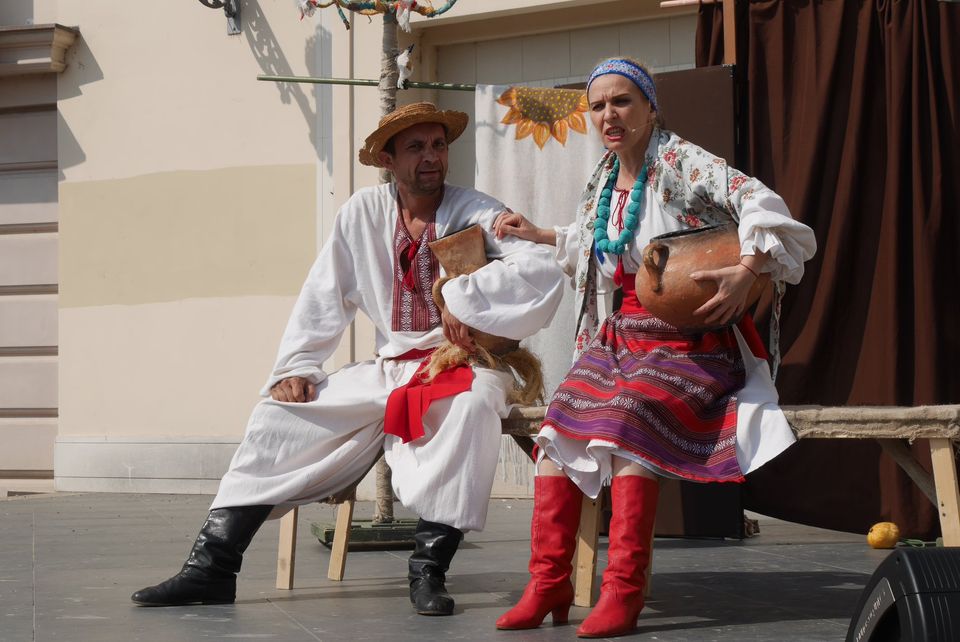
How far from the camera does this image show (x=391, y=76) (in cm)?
517

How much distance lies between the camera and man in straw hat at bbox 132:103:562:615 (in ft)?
12.1

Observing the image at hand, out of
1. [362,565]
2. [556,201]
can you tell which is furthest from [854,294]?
[362,565]

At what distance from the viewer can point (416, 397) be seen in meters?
3.81

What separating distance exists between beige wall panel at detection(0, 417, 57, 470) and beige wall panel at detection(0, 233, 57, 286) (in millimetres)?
907

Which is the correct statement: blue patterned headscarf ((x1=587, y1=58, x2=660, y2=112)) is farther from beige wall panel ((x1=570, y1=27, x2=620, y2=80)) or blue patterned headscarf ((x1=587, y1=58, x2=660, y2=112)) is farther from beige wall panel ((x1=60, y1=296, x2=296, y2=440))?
beige wall panel ((x1=60, y1=296, x2=296, y2=440))

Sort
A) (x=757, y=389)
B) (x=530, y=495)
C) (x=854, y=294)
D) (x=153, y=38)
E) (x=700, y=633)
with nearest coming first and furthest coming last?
(x=700, y=633)
(x=757, y=389)
(x=854, y=294)
(x=530, y=495)
(x=153, y=38)

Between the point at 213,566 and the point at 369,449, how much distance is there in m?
0.59

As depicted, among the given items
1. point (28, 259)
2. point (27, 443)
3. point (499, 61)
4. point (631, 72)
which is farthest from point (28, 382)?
point (631, 72)

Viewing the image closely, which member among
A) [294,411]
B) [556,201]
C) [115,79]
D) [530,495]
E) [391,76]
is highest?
[115,79]

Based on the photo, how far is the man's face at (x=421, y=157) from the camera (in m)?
4.12

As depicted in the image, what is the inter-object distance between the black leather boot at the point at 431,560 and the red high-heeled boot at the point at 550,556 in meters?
0.30

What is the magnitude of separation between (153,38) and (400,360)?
14.6 ft

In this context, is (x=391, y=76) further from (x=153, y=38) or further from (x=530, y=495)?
(x=153, y=38)

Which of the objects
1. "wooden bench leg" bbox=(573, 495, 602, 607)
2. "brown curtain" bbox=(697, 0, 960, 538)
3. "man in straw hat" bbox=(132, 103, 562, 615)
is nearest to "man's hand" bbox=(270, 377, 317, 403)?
"man in straw hat" bbox=(132, 103, 562, 615)
